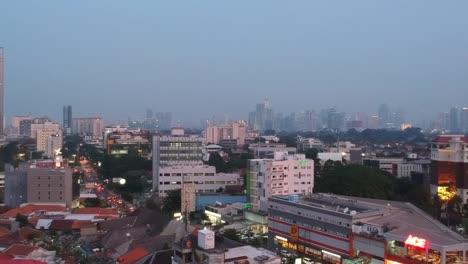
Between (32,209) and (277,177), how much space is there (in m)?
6.53

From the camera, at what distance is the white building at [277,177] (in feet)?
47.8

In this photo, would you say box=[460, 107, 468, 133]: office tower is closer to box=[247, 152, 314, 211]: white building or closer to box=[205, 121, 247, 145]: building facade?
box=[205, 121, 247, 145]: building facade

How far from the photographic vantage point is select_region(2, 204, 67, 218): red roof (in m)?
14.8

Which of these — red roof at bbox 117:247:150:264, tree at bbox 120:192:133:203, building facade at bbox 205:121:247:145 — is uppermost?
building facade at bbox 205:121:247:145

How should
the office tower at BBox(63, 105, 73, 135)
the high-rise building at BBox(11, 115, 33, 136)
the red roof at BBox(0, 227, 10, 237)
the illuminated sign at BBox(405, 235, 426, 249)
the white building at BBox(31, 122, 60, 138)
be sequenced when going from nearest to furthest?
the illuminated sign at BBox(405, 235, 426, 249) < the red roof at BBox(0, 227, 10, 237) < the white building at BBox(31, 122, 60, 138) < the high-rise building at BBox(11, 115, 33, 136) < the office tower at BBox(63, 105, 73, 135)

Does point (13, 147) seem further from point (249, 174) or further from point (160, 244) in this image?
point (160, 244)

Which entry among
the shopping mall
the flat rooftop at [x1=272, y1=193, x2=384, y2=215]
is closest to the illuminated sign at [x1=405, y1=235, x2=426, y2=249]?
the shopping mall

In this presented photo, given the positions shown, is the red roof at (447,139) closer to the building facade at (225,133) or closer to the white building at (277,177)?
the white building at (277,177)

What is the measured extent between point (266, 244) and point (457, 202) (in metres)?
5.38

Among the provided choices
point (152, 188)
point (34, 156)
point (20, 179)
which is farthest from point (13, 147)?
point (20, 179)

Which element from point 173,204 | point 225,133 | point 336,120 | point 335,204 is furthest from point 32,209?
point 336,120

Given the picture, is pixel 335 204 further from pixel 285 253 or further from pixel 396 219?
pixel 396 219

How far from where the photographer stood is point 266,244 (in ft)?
39.1

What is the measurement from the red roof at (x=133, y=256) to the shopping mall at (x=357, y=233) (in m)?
2.94
